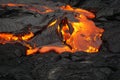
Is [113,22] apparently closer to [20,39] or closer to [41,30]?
[41,30]

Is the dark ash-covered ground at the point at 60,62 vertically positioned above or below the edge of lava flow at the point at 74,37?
below

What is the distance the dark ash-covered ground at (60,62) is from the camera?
198 inches

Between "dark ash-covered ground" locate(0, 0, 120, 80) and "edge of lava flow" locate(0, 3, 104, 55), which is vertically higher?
"edge of lava flow" locate(0, 3, 104, 55)

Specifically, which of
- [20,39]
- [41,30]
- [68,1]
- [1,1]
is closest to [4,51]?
[20,39]

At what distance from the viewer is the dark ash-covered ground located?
502cm

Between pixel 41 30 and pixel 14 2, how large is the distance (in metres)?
2.25

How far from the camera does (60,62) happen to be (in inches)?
219

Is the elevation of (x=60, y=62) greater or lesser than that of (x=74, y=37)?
lesser

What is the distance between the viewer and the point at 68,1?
9781mm

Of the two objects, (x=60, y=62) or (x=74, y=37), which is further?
(x=74, y=37)

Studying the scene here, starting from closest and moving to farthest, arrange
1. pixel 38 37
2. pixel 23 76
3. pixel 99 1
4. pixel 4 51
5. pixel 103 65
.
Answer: pixel 23 76
pixel 103 65
pixel 4 51
pixel 38 37
pixel 99 1

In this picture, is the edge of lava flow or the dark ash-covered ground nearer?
the dark ash-covered ground

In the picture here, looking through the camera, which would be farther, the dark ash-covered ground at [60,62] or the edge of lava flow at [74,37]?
the edge of lava flow at [74,37]

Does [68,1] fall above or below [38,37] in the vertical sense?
above
